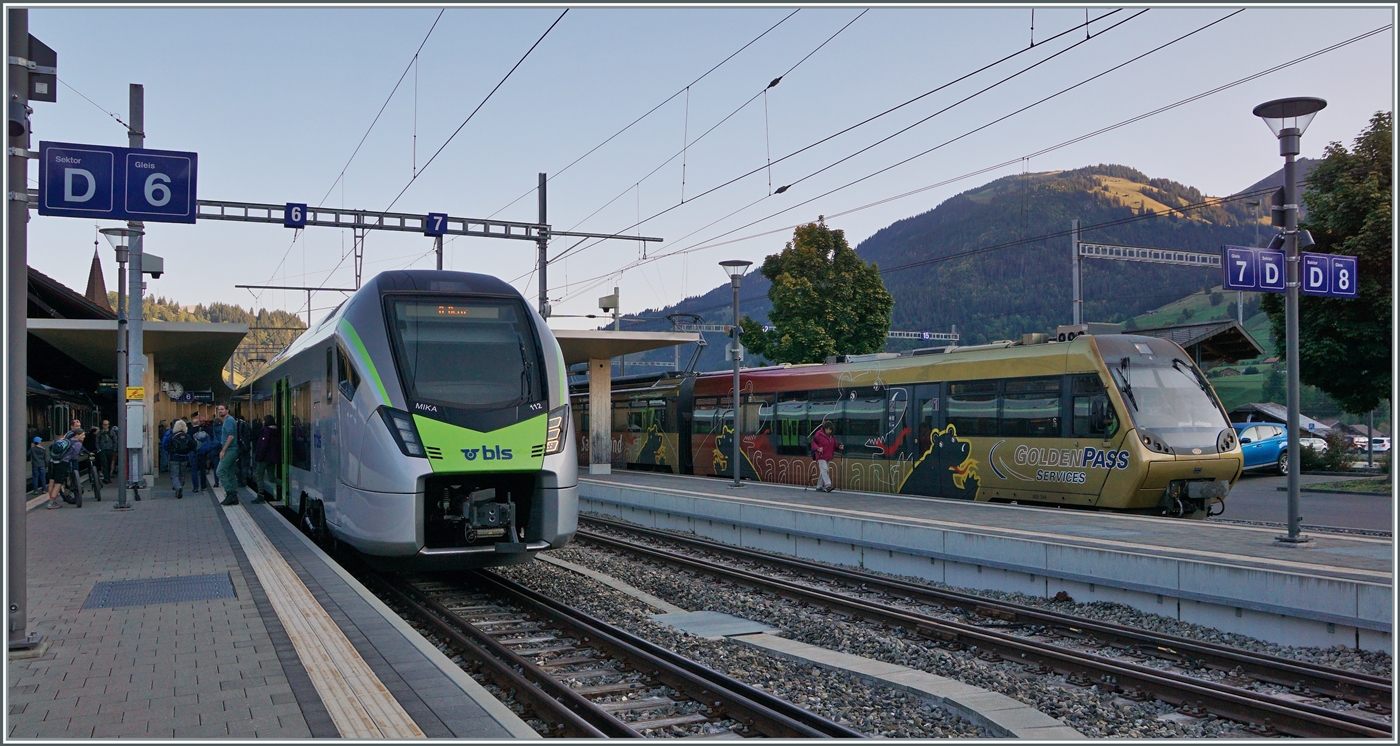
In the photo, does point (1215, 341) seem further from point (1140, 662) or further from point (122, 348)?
A: point (122, 348)

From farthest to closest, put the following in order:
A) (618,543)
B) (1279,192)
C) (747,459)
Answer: (747,459), (618,543), (1279,192)

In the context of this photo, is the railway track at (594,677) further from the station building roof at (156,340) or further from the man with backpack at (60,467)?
the station building roof at (156,340)

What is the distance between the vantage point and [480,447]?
976cm

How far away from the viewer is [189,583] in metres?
9.83

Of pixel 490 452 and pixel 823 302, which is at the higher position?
pixel 823 302

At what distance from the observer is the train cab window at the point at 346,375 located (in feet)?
33.4

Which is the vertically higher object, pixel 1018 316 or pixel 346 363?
pixel 1018 316

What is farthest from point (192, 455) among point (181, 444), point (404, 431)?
point (404, 431)

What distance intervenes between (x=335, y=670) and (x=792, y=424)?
16984 millimetres

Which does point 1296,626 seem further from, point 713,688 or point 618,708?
point 618,708

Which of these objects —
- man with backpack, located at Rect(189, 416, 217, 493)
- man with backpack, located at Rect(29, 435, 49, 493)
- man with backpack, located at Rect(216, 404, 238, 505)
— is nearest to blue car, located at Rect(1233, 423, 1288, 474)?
man with backpack, located at Rect(216, 404, 238, 505)

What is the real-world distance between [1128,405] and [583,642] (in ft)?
31.6

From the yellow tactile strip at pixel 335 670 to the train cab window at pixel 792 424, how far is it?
1363cm

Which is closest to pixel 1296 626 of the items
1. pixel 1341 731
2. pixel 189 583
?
pixel 1341 731
